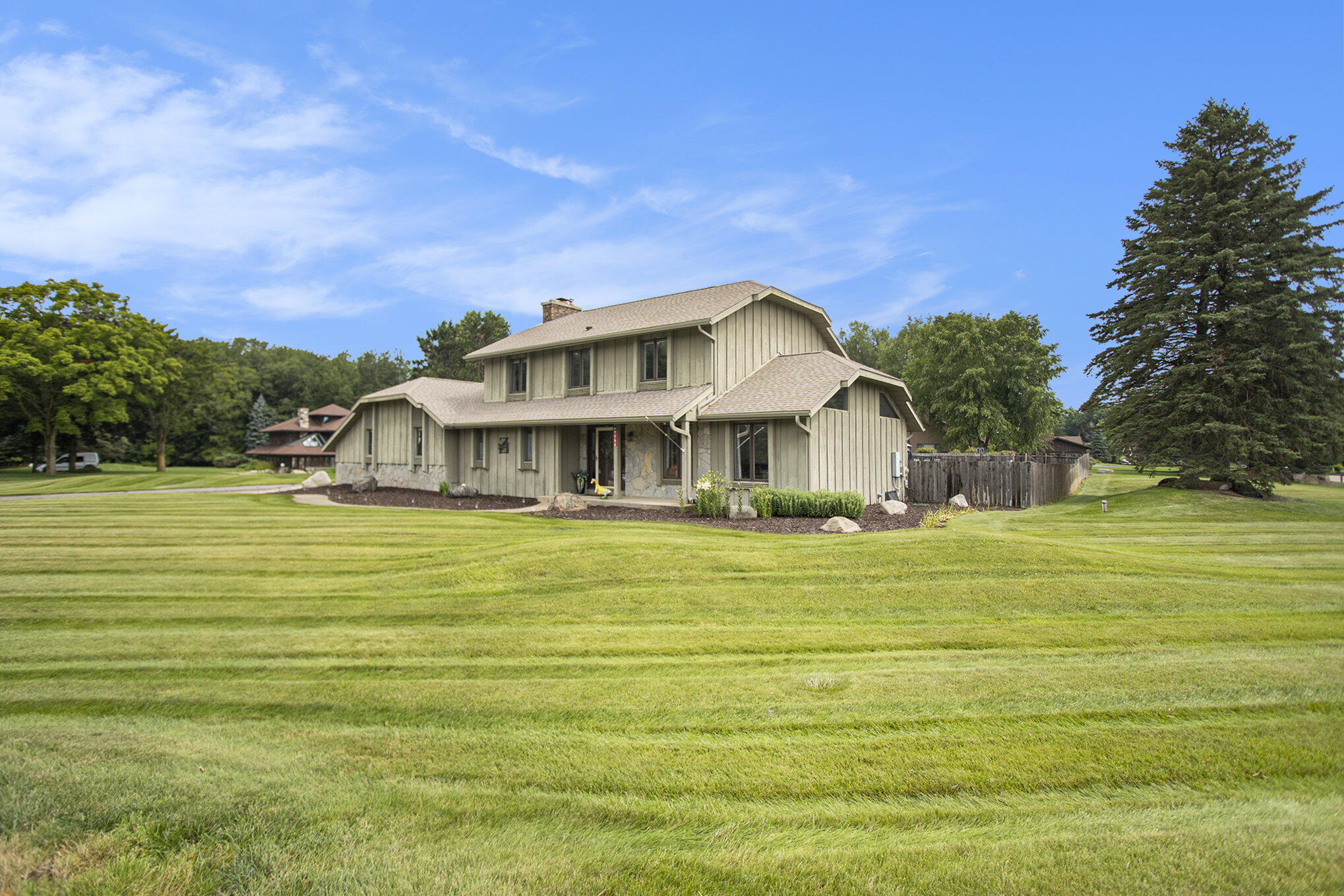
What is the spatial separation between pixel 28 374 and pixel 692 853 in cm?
5333

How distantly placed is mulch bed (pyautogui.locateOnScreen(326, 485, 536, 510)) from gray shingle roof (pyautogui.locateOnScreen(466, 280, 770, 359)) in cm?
563

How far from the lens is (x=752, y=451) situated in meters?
18.6

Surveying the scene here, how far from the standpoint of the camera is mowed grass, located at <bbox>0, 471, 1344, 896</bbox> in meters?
2.96

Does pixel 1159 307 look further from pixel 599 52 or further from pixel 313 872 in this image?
pixel 313 872

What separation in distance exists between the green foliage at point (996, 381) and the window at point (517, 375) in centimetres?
2575

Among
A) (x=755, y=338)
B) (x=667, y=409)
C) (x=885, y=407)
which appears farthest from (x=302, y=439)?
(x=885, y=407)

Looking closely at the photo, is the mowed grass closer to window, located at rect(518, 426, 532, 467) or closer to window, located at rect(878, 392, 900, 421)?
window, located at rect(878, 392, 900, 421)

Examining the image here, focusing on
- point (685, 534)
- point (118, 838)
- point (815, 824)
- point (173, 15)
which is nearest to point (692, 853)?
point (815, 824)

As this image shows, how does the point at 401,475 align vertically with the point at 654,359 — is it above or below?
below

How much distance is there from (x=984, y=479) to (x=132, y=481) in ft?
123

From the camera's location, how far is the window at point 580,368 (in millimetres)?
23234

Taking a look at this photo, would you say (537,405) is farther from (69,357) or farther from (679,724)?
(69,357)

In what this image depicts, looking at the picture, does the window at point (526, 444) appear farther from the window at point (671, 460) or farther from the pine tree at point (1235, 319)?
the pine tree at point (1235, 319)

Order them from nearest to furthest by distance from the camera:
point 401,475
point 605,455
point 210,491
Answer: point 605,455 → point 210,491 → point 401,475
